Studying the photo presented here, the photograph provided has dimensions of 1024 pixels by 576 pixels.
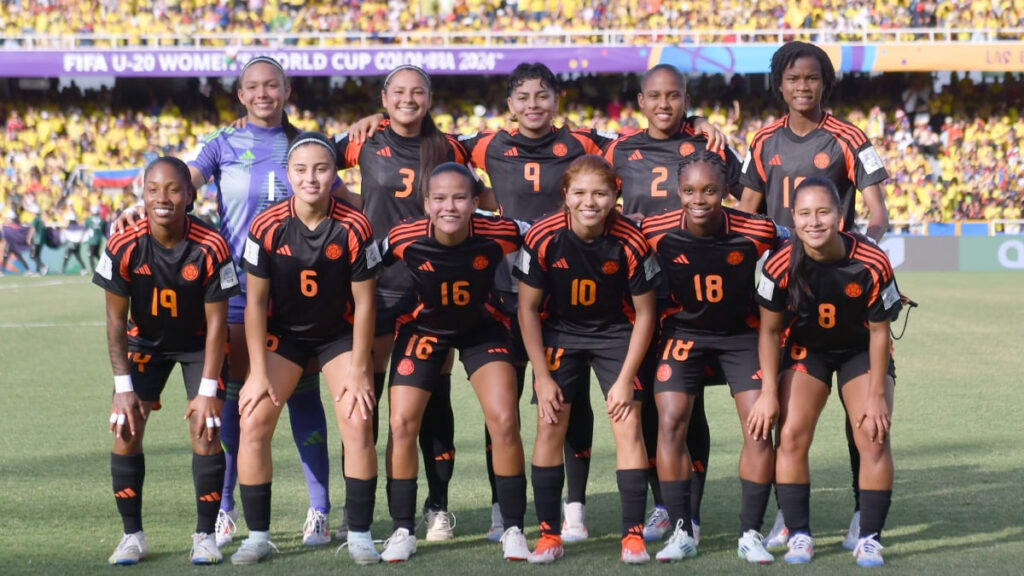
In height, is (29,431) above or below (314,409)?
below

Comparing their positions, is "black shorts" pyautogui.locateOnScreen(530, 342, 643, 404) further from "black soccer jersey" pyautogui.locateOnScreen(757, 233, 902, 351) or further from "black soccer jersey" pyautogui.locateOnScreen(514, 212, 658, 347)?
"black soccer jersey" pyautogui.locateOnScreen(757, 233, 902, 351)

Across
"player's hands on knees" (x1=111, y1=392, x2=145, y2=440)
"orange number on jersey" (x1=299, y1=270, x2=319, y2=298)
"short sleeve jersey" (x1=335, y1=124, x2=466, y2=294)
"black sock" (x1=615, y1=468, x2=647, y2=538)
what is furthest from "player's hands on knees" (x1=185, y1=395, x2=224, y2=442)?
"black sock" (x1=615, y1=468, x2=647, y2=538)

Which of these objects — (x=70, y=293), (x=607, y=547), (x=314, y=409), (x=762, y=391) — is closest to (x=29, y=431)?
(x=314, y=409)

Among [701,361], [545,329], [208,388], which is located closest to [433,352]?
[545,329]

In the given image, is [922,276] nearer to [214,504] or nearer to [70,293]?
[70,293]

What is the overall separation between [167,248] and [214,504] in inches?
43.5

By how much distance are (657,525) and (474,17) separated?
26332mm

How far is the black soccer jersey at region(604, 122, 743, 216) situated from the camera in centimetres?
579

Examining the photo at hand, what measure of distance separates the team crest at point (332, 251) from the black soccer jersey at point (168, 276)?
0.41 meters

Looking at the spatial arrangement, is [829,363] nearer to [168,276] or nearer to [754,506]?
[754,506]

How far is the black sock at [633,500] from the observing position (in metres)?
5.10

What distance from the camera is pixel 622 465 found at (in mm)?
5203

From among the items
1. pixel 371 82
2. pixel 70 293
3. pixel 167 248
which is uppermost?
pixel 371 82

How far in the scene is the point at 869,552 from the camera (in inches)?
194
